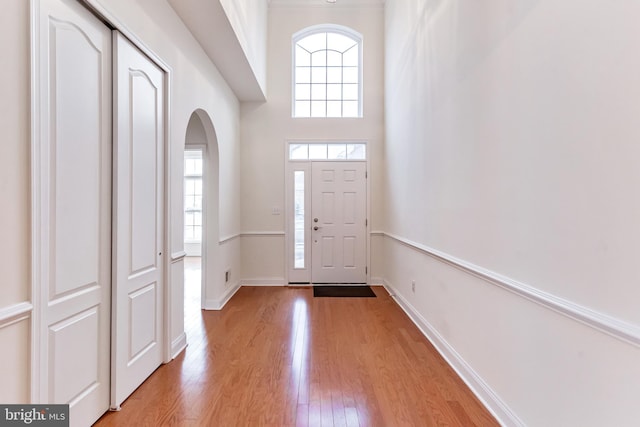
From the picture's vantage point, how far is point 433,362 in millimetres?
2535

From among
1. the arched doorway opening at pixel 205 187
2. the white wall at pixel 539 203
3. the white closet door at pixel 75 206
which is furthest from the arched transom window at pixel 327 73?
the white closet door at pixel 75 206

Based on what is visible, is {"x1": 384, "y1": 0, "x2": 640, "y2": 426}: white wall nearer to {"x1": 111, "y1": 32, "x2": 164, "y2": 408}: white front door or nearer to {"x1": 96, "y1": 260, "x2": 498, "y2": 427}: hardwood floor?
{"x1": 96, "y1": 260, "x2": 498, "y2": 427}: hardwood floor

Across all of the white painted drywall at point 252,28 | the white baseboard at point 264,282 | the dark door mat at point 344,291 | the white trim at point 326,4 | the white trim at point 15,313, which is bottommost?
the dark door mat at point 344,291

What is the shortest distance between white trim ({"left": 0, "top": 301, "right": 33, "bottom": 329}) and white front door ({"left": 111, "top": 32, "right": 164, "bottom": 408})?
60 cm

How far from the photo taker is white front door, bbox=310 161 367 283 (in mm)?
5020

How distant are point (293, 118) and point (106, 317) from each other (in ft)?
12.5

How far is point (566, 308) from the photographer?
1330mm

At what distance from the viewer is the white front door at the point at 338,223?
502 cm

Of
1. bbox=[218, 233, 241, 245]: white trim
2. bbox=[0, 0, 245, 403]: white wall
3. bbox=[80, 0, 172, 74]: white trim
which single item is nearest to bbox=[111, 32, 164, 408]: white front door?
bbox=[80, 0, 172, 74]: white trim

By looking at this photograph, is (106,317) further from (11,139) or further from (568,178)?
(568,178)

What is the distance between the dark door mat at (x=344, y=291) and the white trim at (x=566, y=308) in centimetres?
236

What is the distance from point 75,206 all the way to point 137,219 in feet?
1.66

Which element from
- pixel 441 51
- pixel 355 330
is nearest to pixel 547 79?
pixel 441 51

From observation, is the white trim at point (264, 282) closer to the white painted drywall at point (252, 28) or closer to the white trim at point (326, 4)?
the white painted drywall at point (252, 28)
